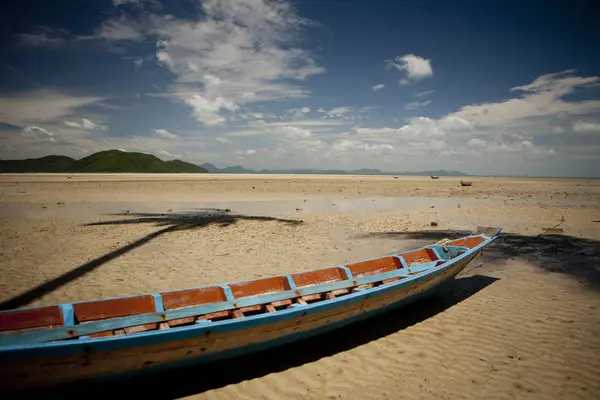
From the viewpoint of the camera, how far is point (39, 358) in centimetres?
321

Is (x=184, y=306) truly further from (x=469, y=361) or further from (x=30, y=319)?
(x=469, y=361)

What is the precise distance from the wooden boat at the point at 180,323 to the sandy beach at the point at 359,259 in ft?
1.98

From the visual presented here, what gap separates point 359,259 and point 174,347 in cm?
782

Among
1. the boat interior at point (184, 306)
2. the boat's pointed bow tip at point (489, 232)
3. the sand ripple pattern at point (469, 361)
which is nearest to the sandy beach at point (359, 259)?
the sand ripple pattern at point (469, 361)

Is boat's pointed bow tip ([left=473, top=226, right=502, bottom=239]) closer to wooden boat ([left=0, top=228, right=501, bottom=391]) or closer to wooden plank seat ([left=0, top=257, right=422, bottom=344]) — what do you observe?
wooden boat ([left=0, top=228, right=501, bottom=391])

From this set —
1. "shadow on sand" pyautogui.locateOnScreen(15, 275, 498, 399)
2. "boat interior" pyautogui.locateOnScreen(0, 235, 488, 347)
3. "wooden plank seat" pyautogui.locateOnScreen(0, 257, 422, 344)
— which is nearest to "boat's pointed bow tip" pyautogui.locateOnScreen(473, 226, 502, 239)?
"boat interior" pyautogui.locateOnScreen(0, 235, 488, 347)

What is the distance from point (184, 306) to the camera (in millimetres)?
5391

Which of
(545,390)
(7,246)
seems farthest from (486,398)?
(7,246)

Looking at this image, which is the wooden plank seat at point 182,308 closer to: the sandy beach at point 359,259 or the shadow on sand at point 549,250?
the sandy beach at point 359,259

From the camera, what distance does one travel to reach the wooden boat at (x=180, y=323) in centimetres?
337

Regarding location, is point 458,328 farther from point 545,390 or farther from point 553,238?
point 553,238

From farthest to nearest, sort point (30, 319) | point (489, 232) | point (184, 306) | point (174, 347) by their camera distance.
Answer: point (489, 232) → point (184, 306) → point (30, 319) → point (174, 347)

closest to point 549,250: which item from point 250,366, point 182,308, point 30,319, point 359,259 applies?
point 359,259

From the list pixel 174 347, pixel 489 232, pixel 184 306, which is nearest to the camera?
pixel 174 347
